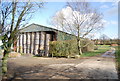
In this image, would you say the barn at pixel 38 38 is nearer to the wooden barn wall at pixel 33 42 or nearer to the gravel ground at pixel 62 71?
the wooden barn wall at pixel 33 42

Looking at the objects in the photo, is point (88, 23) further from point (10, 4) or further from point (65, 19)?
point (10, 4)

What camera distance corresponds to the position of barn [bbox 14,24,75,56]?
1548 cm

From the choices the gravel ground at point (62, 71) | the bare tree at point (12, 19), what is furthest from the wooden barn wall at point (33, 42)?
the bare tree at point (12, 19)

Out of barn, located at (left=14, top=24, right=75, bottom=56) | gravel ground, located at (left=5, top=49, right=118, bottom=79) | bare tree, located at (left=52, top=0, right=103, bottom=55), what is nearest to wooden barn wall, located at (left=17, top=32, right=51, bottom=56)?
barn, located at (left=14, top=24, right=75, bottom=56)

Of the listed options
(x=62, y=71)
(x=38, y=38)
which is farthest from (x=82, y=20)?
(x=62, y=71)

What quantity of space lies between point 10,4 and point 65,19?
13.7m

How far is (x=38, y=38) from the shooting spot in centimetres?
1598

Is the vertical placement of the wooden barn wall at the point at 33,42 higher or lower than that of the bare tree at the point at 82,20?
lower

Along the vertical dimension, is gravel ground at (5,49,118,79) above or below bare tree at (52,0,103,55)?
below

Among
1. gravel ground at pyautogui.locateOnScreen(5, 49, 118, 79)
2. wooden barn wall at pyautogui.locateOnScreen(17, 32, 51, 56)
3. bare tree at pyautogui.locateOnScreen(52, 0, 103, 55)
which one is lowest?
gravel ground at pyautogui.locateOnScreen(5, 49, 118, 79)

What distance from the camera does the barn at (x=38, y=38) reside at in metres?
15.5

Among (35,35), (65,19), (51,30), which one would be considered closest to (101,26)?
(65,19)

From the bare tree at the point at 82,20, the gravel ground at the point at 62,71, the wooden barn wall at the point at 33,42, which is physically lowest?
the gravel ground at the point at 62,71

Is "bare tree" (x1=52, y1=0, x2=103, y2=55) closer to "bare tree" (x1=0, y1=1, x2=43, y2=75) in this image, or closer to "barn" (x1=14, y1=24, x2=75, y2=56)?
"barn" (x1=14, y1=24, x2=75, y2=56)
